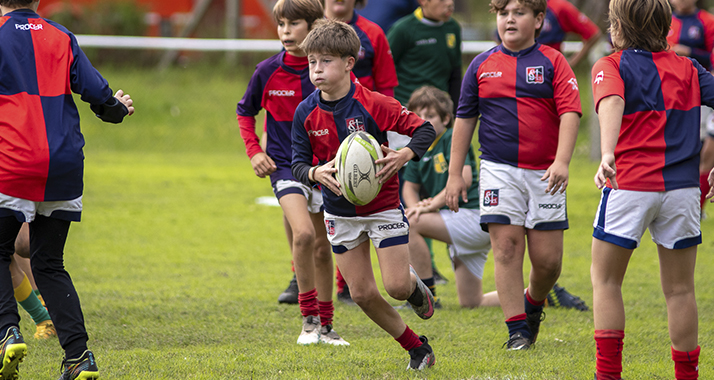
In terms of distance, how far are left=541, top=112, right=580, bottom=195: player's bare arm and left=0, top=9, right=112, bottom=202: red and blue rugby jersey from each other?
237 centimetres

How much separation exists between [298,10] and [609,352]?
2711 mm

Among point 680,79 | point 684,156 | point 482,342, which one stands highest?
point 680,79

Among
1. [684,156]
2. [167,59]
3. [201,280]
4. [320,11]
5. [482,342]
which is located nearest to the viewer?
[684,156]

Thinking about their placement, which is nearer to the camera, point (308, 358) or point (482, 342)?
point (308, 358)

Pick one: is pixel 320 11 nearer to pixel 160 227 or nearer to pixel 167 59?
pixel 160 227

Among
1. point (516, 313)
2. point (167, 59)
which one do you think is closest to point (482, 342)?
point (516, 313)

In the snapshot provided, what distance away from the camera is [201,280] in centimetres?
631

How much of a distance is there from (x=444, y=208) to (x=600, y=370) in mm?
2261

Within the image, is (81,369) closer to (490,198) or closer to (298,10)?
(490,198)

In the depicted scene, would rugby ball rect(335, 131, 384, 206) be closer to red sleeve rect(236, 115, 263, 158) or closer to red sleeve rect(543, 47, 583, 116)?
red sleeve rect(543, 47, 583, 116)

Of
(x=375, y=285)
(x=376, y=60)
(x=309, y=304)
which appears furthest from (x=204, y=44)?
(x=375, y=285)

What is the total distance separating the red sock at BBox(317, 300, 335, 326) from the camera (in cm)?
457

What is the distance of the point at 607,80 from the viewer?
331 centimetres

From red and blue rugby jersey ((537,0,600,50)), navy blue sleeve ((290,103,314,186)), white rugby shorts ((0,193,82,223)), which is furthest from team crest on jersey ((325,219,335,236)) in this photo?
red and blue rugby jersey ((537,0,600,50))
